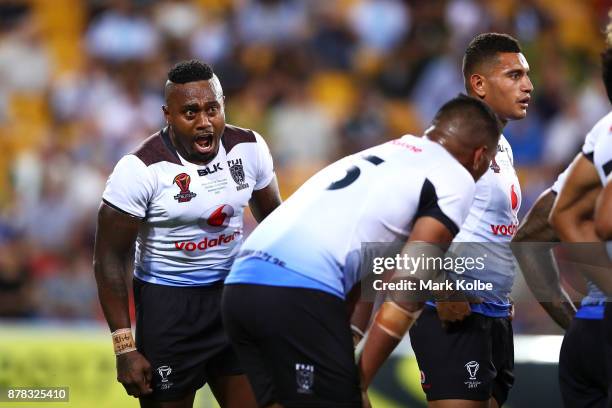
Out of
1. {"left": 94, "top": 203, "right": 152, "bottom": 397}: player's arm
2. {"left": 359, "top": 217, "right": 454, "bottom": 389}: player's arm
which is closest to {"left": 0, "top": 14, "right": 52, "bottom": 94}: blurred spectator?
{"left": 94, "top": 203, "right": 152, "bottom": 397}: player's arm

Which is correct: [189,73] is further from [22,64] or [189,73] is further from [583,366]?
[22,64]

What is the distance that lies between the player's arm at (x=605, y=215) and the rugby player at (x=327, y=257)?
0.66 m

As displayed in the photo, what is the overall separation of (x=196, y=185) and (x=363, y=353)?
1.56m

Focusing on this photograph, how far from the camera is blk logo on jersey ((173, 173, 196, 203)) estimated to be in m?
5.54

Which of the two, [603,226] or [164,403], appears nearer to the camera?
[603,226]

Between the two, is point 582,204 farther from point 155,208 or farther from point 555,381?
point 555,381

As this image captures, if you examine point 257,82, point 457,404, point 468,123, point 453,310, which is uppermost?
point 257,82

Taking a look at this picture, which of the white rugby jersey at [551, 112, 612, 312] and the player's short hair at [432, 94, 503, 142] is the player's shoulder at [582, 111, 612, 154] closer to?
the white rugby jersey at [551, 112, 612, 312]

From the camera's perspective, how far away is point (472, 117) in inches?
185

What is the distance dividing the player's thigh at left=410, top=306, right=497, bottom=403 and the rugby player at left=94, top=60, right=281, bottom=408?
3.21 ft

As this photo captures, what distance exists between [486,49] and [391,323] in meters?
2.16

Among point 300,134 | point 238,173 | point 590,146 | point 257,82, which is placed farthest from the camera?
point 257,82

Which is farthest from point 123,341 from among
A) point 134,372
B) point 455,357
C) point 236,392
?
point 455,357

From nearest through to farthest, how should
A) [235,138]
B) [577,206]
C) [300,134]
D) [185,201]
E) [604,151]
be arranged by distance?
[604,151] < [577,206] < [185,201] < [235,138] < [300,134]
